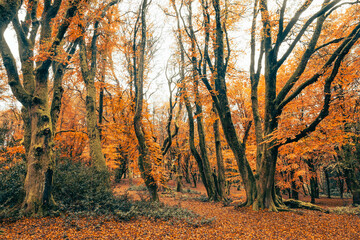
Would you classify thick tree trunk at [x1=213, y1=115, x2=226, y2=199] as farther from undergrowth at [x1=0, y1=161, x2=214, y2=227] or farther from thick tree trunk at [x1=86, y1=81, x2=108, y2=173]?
thick tree trunk at [x1=86, y1=81, x2=108, y2=173]

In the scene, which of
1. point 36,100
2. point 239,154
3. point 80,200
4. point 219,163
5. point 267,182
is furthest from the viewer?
point 219,163

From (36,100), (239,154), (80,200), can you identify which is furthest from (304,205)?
(36,100)

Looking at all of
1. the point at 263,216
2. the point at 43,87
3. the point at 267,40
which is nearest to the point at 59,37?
the point at 43,87

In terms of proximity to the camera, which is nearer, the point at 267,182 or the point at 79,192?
the point at 79,192

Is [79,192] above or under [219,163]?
under

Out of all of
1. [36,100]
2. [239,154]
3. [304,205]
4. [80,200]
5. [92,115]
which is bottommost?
[304,205]

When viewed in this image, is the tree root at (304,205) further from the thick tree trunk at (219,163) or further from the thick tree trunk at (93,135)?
the thick tree trunk at (93,135)

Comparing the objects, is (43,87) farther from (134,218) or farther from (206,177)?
(206,177)

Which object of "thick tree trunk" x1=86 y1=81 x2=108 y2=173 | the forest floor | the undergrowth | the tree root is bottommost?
the tree root

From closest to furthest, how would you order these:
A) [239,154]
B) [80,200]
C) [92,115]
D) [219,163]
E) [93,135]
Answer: [80,200] < [239,154] < [93,135] < [92,115] < [219,163]

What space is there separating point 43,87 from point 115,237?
4621mm

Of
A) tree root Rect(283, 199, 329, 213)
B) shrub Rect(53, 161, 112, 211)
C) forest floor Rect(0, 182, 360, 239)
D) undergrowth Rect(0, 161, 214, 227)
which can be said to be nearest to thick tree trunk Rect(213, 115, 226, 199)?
tree root Rect(283, 199, 329, 213)

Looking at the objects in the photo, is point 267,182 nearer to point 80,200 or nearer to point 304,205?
point 304,205

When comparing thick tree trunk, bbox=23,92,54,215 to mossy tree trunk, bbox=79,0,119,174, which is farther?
mossy tree trunk, bbox=79,0,119,174
